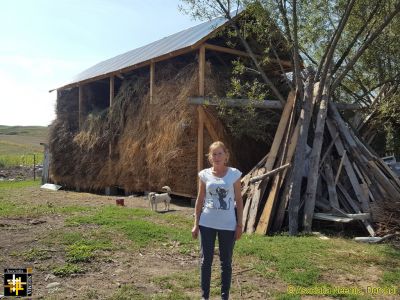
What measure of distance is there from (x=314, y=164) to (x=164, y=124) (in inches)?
213

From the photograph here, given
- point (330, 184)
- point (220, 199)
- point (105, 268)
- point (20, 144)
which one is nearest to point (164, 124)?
point (330, 184)

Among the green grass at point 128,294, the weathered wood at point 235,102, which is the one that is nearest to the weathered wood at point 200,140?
the weathered wood at point 235,102

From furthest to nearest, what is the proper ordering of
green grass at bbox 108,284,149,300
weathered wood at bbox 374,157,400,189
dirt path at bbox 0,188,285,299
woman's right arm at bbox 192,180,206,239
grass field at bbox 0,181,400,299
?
1. weathered wood at bbox 374,157,400,189
2. grass field at bbox 0,181,400,299
3. dirt path at bbox 0,188,285,299
4. green grass at bbox 108,284,149,300
5. woman's right arm at bbox 192,180,206,239

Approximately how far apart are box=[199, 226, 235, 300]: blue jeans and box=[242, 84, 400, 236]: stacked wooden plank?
4.31 metres

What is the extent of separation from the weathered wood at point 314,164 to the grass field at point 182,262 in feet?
2.92

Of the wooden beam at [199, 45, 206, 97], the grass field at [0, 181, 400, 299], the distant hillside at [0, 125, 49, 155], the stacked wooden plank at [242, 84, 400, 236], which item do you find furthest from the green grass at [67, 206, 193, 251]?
the distant hillside at [0, 125, 49, 155]

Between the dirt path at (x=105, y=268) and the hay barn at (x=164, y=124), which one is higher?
the hay barn at (x=164, y=124)

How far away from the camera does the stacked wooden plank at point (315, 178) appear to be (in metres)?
9.05

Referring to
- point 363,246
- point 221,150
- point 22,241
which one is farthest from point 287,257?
point 22,241

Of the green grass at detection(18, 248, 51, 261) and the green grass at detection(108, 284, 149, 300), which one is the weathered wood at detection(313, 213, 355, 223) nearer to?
the green grass at detection(108, 284, 149, 300)

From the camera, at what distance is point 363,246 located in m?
7.55

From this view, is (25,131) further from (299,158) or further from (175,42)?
(299,158)

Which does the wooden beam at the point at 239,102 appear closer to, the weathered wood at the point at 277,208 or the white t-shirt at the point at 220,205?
the weathered wood at the point at 277,208

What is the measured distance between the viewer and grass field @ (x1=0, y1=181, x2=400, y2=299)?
520 centimetres
